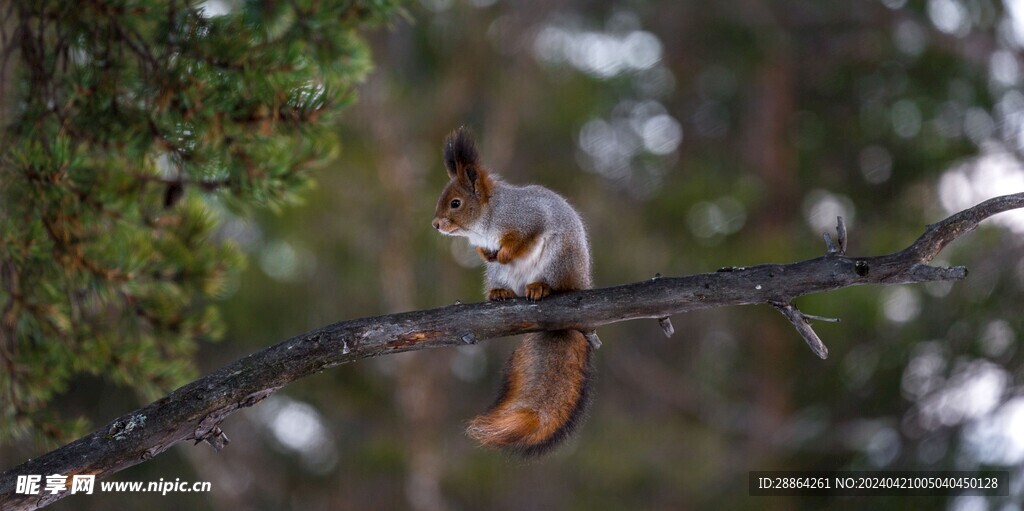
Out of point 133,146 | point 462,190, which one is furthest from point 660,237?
point 133,146

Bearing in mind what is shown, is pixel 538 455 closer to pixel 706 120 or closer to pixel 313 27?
pixel 313 27

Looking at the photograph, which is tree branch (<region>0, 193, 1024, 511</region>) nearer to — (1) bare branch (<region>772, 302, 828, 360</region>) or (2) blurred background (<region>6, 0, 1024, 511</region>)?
(1) bare branch (<region>772, 302, 828, 360</region>)

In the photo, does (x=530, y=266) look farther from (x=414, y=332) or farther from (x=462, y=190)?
(x=414, y=332)

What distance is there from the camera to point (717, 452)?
22.8 ft

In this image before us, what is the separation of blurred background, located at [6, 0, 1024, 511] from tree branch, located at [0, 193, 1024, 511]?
3.39m

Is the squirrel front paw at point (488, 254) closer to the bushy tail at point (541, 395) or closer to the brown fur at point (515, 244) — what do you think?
the brown fur at point (515, 244)

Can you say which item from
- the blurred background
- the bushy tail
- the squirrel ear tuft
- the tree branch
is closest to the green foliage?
the squirrel ear tuft

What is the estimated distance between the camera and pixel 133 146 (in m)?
2.65

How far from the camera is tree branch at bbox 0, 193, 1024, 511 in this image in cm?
203

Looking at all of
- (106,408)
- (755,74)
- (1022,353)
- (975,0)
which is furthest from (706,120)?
(106,408)

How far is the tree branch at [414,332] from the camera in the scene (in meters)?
2.03

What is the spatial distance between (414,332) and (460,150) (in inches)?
33.2

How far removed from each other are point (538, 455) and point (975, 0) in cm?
540

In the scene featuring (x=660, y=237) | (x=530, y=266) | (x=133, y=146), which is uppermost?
(x=660, y=237)
